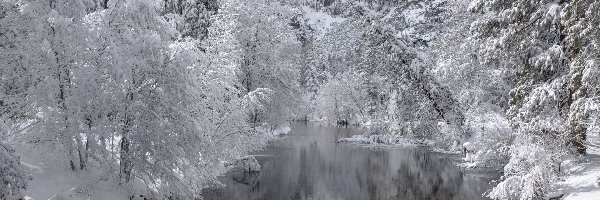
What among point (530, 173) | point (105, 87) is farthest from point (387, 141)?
point (105, 87)

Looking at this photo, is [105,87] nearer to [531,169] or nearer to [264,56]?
[531,169]

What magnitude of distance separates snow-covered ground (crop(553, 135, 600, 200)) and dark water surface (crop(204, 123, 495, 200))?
460cm

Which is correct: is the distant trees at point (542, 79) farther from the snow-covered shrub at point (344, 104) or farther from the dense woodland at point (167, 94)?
the snow-covered shrub at point (344, 104)

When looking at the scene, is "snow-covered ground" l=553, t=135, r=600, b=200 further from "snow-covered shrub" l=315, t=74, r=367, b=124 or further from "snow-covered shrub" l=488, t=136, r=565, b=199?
"snow-covered shrub" l=315, t=74, r=367, b=124

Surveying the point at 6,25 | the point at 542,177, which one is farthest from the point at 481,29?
the point at 6,25

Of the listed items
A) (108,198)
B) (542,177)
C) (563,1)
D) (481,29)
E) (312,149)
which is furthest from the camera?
(312,149)

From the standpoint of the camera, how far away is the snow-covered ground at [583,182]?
14998 mm

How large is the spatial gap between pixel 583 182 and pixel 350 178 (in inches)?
484

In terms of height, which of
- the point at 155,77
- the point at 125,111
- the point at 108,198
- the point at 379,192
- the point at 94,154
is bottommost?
the point at 379,192

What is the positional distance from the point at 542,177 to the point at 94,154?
46.7ft

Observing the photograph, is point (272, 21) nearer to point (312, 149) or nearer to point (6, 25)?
point (312, 149)

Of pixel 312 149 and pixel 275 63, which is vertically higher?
pixel 275 63

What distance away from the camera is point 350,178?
2642cm

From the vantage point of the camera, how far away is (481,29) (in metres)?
22.4
